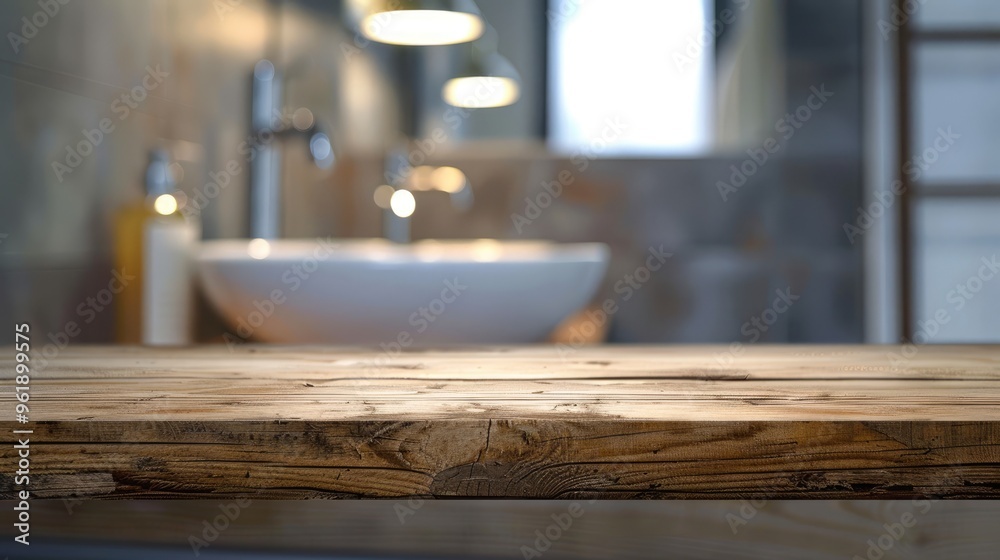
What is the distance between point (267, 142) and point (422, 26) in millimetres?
312

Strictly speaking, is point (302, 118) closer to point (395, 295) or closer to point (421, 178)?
point (421, 178)

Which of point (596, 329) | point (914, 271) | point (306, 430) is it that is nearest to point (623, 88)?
point (596, 329)

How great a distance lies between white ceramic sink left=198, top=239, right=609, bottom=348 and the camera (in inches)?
34.8

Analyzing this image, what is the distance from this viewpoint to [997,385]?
15.9 inches

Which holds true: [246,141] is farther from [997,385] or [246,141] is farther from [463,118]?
[997,385]

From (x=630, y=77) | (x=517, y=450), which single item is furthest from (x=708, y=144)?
(x=517, y=450)

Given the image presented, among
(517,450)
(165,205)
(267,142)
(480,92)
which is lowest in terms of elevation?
(517,450)

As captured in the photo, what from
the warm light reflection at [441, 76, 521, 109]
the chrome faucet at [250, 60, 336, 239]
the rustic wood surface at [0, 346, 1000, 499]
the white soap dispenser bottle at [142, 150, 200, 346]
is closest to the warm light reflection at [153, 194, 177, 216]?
the white soap dispenser bottle at [142, 150, 200, 346]

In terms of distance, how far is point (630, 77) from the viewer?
5.32 feet

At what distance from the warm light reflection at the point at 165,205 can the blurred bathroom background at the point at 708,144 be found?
457 mm

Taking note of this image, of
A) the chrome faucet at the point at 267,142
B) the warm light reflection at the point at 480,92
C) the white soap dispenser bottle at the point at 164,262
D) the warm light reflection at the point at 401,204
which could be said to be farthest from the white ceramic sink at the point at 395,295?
the warm light reflection at the point at 480,92

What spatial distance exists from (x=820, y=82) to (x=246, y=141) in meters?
1.05

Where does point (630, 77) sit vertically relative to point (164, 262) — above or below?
above

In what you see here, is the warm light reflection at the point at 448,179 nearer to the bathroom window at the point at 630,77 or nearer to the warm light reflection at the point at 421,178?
the warm light reflection at the point at 421,178
